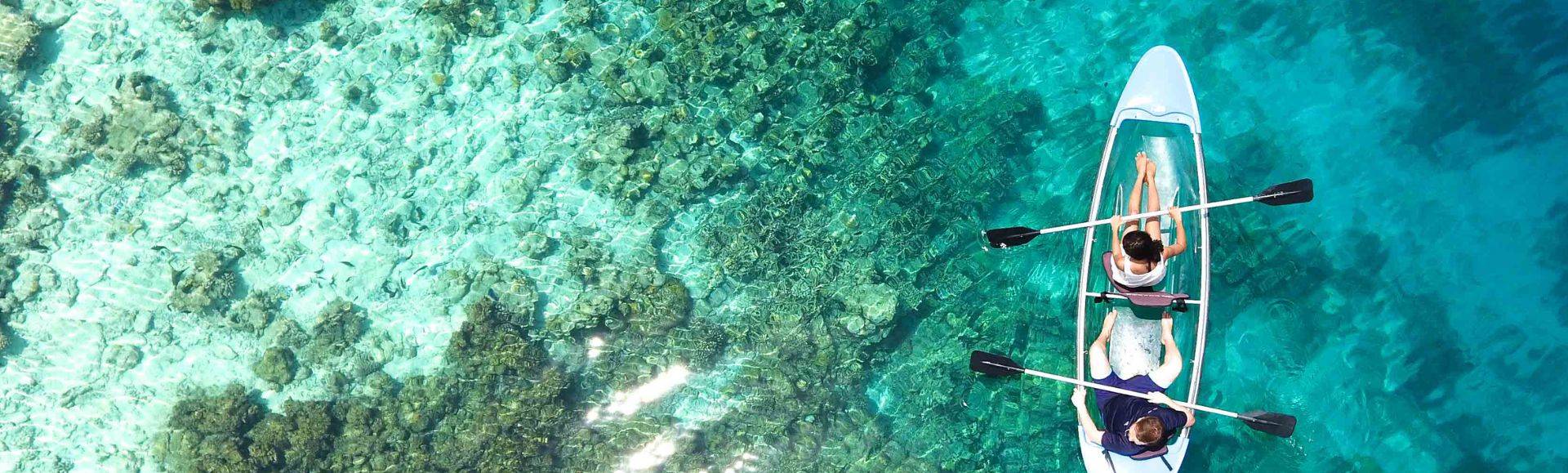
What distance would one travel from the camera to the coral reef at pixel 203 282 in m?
8.70

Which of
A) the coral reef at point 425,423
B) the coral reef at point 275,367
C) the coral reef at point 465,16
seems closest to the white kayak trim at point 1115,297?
the coral reef at point 425,423

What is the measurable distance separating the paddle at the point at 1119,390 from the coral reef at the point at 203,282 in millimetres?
8104

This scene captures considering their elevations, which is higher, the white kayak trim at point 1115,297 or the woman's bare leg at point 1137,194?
the woman's bare leg at point 1137,194

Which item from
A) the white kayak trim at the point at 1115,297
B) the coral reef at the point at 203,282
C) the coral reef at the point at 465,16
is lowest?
the coral reef at the point at 203,282

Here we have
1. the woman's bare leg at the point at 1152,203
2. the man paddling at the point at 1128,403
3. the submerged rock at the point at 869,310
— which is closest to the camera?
the man paddling at the point at 1128,403

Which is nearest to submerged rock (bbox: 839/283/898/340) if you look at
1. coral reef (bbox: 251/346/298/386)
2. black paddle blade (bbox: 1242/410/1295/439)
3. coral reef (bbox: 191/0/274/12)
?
black paddle blade (bbox: 1242/410/1295/439)

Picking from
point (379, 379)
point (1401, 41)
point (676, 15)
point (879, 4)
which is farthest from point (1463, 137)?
point (379, 379)

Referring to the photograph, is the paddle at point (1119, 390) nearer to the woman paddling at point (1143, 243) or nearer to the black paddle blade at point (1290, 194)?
the woman paddling at point (1143, 243)

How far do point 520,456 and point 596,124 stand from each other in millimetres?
3590

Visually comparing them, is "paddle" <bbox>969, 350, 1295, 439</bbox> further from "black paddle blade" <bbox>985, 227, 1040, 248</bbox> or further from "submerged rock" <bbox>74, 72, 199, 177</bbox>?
"submerged rock" <bbox>74, 72, 199, 177</bbox>

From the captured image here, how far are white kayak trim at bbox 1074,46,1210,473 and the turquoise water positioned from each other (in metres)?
0.51

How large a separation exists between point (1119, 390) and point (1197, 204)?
2.06m

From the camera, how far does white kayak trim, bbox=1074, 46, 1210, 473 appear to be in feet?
25.0

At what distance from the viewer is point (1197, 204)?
25.6 ft
